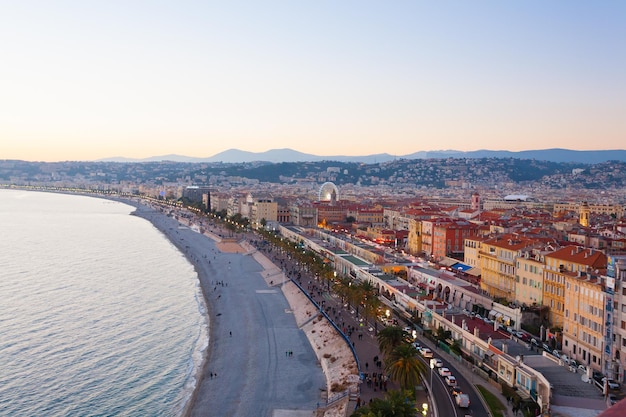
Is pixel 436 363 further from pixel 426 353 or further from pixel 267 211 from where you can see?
pixel 267 211

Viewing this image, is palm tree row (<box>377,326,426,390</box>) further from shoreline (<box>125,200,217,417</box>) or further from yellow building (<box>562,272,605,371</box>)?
shoreline (<box>125,200,217,417</box>)

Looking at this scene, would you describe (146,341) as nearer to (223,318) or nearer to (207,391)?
(223,318)

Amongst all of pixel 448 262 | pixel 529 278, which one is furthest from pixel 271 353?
pixel 448 262

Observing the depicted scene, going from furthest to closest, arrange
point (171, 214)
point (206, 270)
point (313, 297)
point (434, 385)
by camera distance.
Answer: point (171, 214) → point (206, 270) → point (313, 297) → point (434, 385)

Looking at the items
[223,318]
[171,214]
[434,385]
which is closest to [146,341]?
[223,318]

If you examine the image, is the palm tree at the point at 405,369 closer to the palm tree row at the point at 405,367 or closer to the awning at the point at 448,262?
the palm tree row at the point at 405,367

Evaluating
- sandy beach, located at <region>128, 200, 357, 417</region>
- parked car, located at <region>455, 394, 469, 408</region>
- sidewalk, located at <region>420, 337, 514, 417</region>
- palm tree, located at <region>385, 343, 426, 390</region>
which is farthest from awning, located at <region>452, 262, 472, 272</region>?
parked car, located at <region>455, 394, 469, 408</region>
